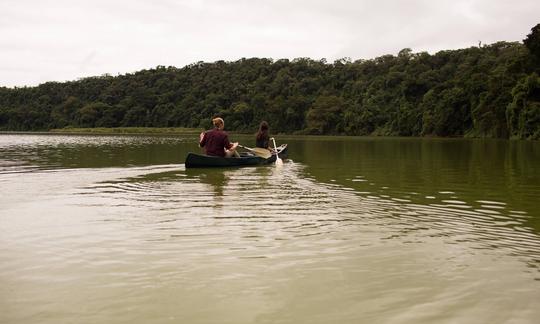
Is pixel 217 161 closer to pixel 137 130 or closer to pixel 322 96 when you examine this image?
pixel 322 96

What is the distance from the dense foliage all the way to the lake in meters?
48.7

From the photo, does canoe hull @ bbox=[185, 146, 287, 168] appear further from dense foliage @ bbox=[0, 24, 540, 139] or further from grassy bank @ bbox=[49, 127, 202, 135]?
grassy bank @ bbox=[49, 127, 202, 135]

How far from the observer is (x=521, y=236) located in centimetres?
637

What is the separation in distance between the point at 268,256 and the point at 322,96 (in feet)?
301

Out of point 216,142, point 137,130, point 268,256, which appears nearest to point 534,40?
point 216,142

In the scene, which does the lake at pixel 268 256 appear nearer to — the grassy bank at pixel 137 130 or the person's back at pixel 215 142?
the person's back at pixel 215 142

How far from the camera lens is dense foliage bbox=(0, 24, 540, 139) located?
59312 millimetres

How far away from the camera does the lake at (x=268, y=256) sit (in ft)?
12.7

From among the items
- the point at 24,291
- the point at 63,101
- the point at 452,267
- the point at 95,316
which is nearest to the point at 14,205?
the point at 24,291

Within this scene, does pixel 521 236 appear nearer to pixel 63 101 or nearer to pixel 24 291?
pixel 24 291

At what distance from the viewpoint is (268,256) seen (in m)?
5.32

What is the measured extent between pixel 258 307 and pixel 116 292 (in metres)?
1.22

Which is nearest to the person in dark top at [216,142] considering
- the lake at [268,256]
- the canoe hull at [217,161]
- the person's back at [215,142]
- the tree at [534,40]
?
the person's back at [215,142]

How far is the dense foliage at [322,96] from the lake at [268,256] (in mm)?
48652
